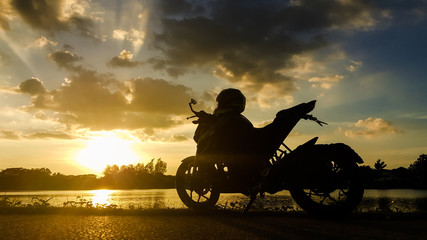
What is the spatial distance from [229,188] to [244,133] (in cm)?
104

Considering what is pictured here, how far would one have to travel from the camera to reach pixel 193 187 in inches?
245

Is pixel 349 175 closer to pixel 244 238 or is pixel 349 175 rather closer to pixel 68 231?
pixel 244 238

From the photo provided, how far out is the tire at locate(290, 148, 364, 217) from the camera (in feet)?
14.1

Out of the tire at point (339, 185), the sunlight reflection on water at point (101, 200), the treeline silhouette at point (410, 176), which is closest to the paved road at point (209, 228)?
the tire at point (339, 185)

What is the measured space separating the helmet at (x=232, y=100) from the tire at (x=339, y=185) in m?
1.90

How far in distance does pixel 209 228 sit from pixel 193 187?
2.47m

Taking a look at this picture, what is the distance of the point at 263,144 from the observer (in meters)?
5.05

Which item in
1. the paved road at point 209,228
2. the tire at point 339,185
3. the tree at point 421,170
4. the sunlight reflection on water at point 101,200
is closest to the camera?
the paved road at point 209,228

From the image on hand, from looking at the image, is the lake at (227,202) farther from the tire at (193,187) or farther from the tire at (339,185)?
the tire at (339,185)

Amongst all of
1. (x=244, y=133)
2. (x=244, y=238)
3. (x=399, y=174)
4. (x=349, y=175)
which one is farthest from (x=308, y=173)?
(x=399, y=174)

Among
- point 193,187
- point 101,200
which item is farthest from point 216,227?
point 101,200

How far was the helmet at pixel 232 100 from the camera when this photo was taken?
5656mm

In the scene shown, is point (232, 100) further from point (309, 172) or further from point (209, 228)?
point (209, 228)

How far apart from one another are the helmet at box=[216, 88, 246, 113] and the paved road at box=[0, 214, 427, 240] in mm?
2149
